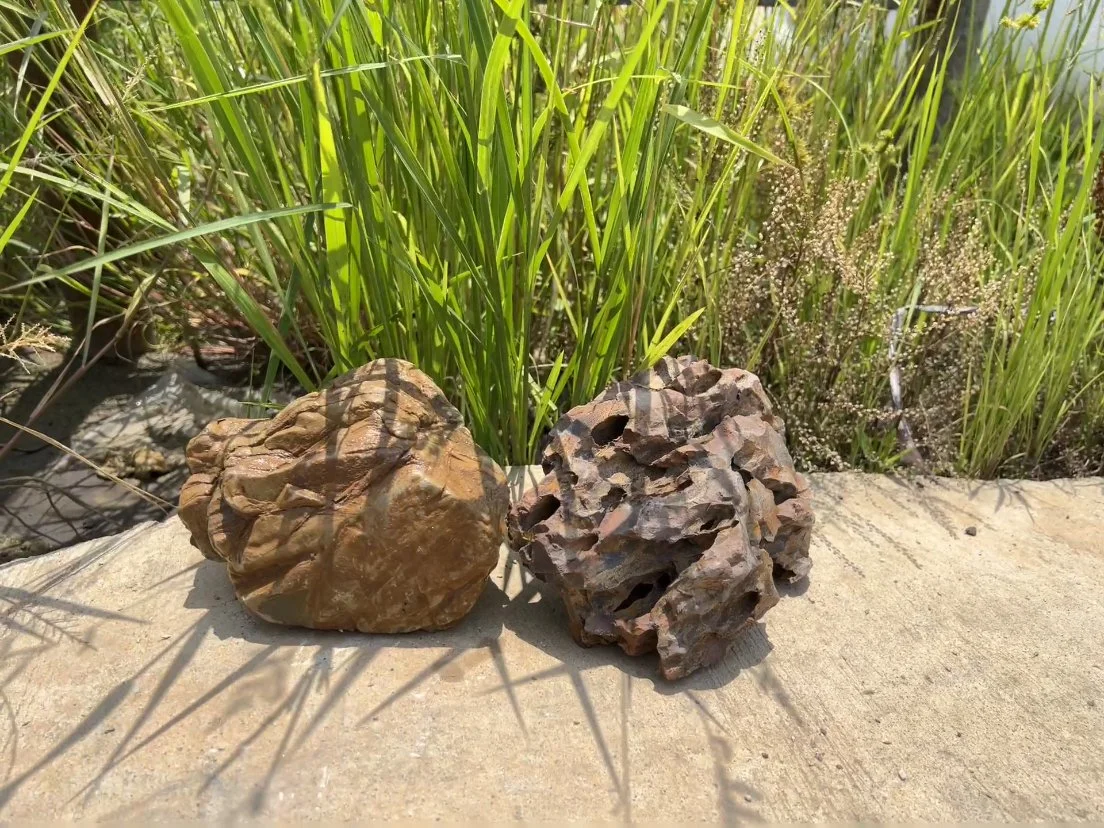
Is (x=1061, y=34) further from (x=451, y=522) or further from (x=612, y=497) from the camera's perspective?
(x=451, y=522)

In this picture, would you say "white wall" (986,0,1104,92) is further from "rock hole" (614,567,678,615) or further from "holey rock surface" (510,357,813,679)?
"rock hole" (614,567,678,615)

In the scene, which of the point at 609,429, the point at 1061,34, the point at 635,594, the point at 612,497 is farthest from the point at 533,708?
the point at 1061,34

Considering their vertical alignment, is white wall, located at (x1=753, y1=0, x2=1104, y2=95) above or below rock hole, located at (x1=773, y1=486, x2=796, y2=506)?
above

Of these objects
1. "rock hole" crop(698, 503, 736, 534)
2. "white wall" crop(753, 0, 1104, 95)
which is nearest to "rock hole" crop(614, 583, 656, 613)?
"rock hole" crop(698, 503, 736, 534)

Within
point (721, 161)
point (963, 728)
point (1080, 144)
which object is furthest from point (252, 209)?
point (1080, 144)

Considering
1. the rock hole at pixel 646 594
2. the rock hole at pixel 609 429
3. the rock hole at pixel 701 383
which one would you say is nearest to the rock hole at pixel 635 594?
the rock hole at pixel 646 594

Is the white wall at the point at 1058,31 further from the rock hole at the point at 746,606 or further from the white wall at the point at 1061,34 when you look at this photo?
the rock hole at the point at 746,606
